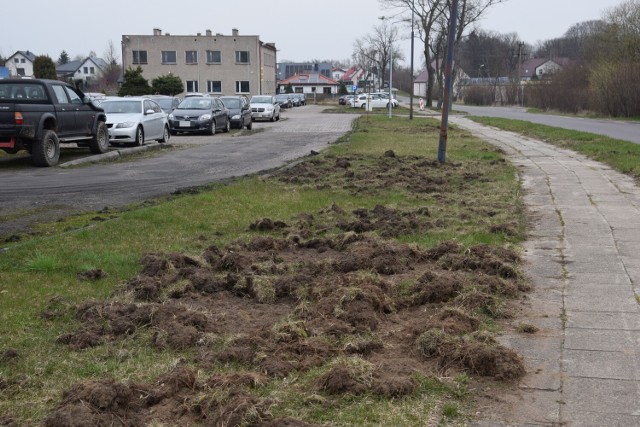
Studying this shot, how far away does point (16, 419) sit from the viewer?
3.69 metres

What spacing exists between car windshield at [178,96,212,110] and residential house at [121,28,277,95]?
52.3m

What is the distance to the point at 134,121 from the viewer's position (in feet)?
72.5

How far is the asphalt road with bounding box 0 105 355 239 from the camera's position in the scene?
10547 millimetres

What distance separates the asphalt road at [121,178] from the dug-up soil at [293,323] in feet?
11.9

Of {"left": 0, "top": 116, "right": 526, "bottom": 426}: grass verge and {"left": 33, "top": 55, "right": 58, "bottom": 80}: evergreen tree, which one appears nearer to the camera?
{"left": 0, "top": 116, "right": 526, "bottom": 426}: grass verge

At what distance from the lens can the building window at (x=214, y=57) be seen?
8238 centimetres

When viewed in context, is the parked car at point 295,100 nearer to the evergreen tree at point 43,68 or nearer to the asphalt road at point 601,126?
the evergreen tree at point 43,68

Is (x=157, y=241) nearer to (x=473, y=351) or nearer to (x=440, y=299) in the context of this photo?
(x=440, y=299)

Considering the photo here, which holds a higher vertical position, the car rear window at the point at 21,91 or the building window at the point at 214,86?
the building window at the point at 214,86

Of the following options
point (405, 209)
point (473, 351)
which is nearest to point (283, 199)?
point (405, 209)

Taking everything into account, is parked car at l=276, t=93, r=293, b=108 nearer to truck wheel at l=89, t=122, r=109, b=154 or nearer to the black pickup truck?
truck wheel at l=89, t=122, r=109, b=154

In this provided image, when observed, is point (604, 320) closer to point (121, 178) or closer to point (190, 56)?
point (121, 178)

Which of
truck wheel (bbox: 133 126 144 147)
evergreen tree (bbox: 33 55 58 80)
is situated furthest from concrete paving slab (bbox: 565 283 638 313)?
evergreen tree (bbox: 33 55 58 80)

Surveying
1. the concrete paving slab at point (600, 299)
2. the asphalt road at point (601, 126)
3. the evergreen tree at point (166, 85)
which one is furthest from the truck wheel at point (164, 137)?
the evergreen tree at point (166, 85)
